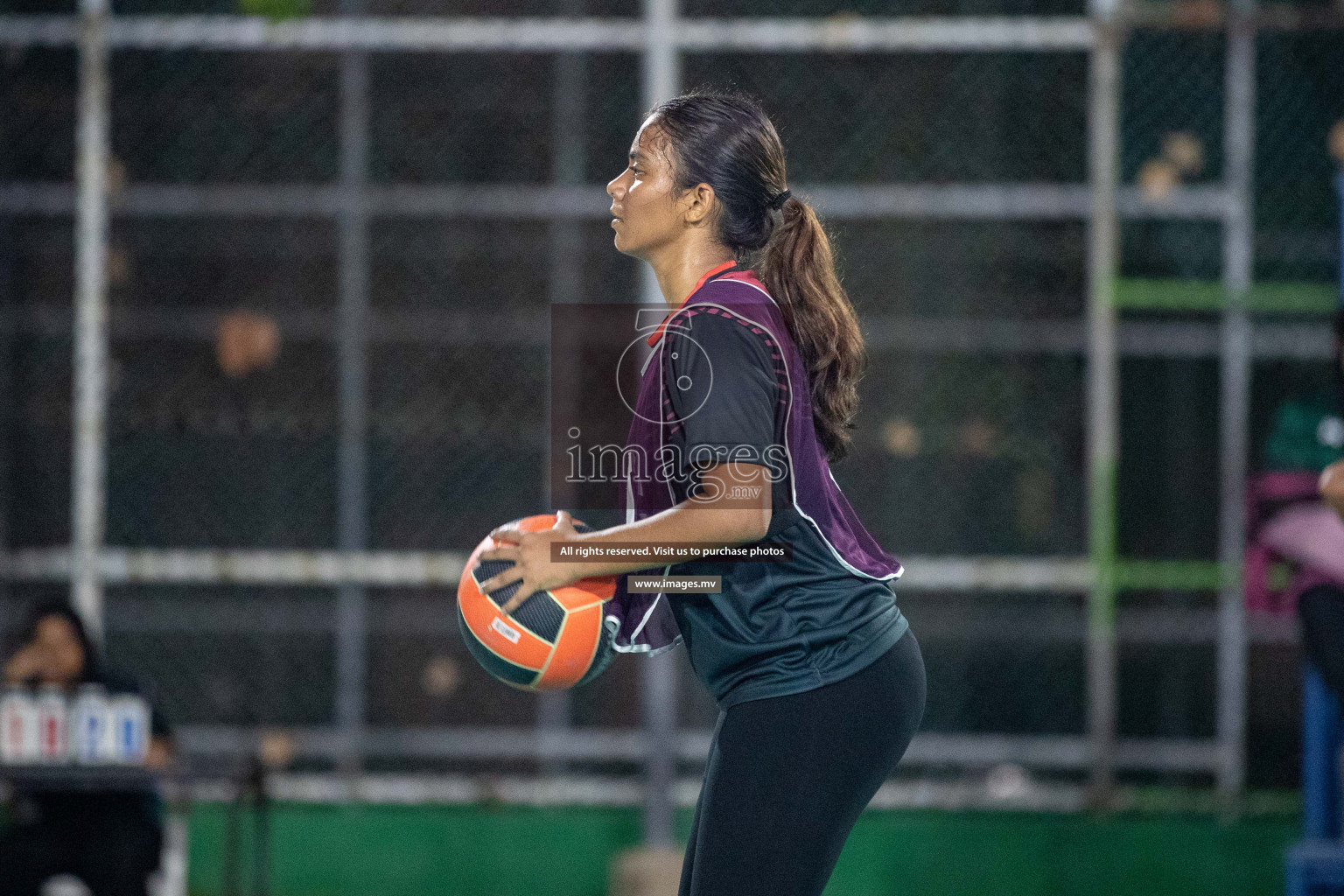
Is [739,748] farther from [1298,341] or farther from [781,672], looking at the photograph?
[1298,341]

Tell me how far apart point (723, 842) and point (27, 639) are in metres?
3.56

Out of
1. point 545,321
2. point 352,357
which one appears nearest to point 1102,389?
point 545,321

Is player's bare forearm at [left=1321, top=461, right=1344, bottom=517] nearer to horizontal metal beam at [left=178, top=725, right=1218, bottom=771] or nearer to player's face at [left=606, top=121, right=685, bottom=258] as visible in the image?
player's face at [left=606, top=121, right=685, bottom=258]

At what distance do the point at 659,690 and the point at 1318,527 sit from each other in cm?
Answer: 227

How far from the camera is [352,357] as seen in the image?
519 cm

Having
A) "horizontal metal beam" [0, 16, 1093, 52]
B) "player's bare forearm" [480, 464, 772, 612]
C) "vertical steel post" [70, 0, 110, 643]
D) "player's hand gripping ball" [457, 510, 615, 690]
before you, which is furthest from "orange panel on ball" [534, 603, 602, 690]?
"vertical steel post" [70, 0, 110, 643]

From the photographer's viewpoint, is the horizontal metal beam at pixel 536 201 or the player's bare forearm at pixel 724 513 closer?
the player's bare forearm at pixel 724 513

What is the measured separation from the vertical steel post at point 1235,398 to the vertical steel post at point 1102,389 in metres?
0.40

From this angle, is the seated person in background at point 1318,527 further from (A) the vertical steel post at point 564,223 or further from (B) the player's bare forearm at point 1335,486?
(A) the vertical steel post at point 564,223

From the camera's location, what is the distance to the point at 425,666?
533cm

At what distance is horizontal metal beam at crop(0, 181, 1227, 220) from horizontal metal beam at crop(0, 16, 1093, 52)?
50cm

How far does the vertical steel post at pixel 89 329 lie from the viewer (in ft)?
16.8

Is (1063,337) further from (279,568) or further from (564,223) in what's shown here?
(279,568)

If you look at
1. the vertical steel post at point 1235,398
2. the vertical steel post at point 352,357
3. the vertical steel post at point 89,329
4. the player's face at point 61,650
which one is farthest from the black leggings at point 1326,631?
the vertical steel post at point 89,329
